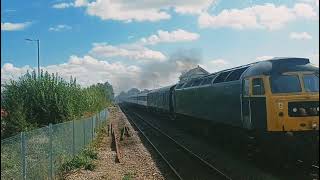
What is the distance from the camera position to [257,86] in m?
14.4

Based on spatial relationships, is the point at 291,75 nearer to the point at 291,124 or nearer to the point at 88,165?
the point at 291,124

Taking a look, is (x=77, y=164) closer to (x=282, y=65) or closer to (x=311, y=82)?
(x=282, y=65)

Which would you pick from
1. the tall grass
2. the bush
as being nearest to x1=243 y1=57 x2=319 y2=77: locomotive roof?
the bush

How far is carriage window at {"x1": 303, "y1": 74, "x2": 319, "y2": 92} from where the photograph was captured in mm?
13797

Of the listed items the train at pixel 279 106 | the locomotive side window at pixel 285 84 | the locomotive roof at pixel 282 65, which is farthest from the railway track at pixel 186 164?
the locomotive roof at pixel 282 65

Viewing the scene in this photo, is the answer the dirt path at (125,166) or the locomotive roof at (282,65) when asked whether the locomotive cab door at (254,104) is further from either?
the dirt path at (125,166)

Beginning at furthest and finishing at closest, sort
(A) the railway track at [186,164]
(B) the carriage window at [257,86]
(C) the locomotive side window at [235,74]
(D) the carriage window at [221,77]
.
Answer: (D) the carriage window at [221,77], (C) the locomotive side window at [235,74], (B) the carriage window at [257,86], (A) the railway track at [186,164]

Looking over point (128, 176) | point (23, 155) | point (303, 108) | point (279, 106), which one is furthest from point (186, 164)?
point (23, 155)

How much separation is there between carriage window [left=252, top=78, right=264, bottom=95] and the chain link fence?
19.3 ft

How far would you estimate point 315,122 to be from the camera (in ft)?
43.4

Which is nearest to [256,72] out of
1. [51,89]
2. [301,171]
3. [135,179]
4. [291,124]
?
[291,124]

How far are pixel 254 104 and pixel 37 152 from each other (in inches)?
250

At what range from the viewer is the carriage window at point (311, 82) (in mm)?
13797

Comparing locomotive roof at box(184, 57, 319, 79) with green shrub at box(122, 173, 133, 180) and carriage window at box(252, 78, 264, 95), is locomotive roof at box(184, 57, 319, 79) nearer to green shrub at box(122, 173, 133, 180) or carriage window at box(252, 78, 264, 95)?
carriage window at box(252, 78, 264, 95)
